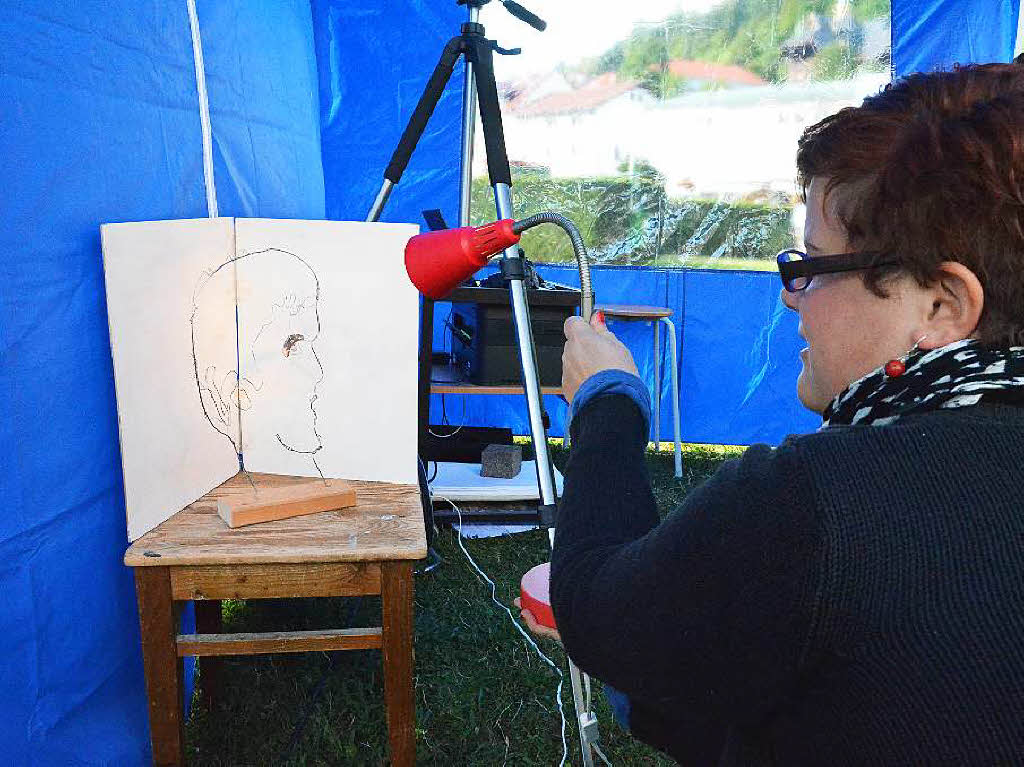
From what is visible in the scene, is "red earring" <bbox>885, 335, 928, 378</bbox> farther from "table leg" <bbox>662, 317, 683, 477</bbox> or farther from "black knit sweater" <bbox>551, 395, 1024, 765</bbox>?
"table leg" <bbox>662, 317, 683, 477</bbox>

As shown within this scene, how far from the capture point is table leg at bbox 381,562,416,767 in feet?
4.05

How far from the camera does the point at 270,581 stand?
1.21 meters

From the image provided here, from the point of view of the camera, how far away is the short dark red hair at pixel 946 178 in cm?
63

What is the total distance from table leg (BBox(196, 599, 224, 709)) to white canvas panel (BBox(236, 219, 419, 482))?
1.45 feet

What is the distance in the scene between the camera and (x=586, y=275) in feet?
3.24

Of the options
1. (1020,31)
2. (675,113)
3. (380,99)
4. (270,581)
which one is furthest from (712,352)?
(270,581)

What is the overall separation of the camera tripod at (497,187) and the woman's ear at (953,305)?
406 millimetres

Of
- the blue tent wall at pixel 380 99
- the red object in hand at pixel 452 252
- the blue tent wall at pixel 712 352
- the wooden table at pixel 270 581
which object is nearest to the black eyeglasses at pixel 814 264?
the red object in hand at pixel 452 252

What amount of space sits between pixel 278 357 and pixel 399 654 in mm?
581

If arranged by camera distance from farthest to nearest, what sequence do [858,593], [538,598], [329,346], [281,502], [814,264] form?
[329,346]
[281,502]
[538,598]
[814,264]
[858,593]

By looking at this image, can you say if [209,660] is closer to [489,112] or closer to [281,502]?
[281,502]

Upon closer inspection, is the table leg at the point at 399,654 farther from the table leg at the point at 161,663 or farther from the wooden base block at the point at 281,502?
the table leg at the point at 161,663

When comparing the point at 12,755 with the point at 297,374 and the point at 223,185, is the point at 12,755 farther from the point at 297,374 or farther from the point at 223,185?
the point at 223,185

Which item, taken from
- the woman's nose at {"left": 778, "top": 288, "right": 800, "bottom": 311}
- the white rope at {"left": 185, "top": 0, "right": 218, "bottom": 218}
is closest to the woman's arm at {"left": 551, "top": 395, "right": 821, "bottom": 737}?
the woman's nose at {"left": 778, "top": 288, "right": 800, "bottom": 311}
